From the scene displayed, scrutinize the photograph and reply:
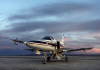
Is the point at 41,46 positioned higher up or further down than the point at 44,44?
further down

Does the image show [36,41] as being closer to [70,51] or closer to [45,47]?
[45,47]

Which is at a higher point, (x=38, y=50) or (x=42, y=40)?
(x=42, y=40)

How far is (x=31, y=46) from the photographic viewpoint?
63.3 feet

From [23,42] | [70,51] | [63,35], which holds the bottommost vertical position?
[70,51]

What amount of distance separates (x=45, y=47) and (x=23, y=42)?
345 cm

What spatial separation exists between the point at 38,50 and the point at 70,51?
8.44m

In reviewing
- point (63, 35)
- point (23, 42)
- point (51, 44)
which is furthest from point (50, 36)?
point (63, 35)

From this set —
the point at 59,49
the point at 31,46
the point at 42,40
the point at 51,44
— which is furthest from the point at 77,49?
the point at 31,46

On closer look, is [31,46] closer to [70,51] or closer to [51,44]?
[51,44]

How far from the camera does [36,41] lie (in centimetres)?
1970

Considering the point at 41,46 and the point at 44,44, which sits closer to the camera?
the point at 41,46

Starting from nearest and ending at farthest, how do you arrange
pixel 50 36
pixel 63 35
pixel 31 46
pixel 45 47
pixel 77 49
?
pixel 31 46
pixel 45 47
pixel 50 36
pixel 77 49
pixel 63 35

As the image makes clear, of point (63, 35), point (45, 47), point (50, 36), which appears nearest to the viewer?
point (45, 47)

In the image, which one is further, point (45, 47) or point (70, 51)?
point (70, 51)
